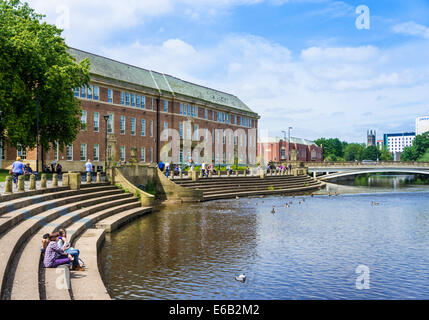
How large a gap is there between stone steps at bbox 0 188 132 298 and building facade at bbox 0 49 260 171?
1833 cm

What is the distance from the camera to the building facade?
174ft

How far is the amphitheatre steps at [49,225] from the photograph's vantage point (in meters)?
8.97

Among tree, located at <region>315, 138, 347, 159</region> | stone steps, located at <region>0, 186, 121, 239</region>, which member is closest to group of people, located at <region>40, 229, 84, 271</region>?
stone steps, located at <region>0, 186, 121, 239</region>

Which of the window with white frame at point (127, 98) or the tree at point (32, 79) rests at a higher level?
the window with white frame at point (127, 98)

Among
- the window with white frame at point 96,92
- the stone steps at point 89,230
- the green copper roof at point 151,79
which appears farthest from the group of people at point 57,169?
the green copper roof at point 151,79

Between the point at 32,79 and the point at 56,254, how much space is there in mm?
23574

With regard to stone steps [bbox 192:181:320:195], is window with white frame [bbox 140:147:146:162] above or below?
above

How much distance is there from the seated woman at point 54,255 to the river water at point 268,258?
48.6 inches

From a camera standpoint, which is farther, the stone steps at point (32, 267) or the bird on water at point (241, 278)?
the bird on water at point (241, 278)

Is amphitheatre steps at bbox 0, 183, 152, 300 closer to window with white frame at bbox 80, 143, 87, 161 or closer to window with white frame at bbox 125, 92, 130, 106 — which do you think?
window with white frame at bbox 80, 143, 87, 161

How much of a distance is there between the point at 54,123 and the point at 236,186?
63.0 ft

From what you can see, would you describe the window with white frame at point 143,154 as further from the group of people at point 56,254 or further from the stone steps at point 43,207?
the group of people at point 56,254
